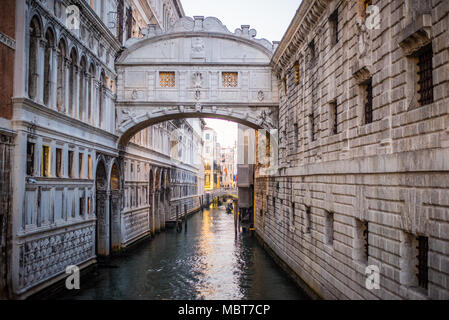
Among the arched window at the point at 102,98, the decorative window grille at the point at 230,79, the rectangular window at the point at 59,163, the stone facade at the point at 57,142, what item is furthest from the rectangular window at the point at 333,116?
the arched window at the point at 102,98

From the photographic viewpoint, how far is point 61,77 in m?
13.3

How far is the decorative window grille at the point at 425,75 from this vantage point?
666cm

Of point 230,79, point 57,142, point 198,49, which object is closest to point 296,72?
point 230,79

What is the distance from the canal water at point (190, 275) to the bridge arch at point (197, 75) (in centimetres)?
572

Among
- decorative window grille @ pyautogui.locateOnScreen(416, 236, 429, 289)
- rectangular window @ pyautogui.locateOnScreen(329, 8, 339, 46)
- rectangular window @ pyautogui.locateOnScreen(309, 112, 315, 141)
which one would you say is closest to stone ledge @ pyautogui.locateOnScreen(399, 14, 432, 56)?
decorative window grille @ pyautogui.locateOnScreen(416, 236, 429, 289)

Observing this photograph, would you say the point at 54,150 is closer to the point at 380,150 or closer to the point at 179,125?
the point at 380,150

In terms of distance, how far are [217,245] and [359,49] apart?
56.6 feet

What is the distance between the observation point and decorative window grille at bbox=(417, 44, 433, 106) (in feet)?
21.9

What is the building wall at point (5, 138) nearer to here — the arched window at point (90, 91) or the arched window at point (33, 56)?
the arched window at point (33, 56)

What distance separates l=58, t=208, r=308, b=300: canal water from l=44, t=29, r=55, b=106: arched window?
5569mm

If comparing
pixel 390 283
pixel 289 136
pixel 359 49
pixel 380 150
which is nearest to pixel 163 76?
pixel 289 136

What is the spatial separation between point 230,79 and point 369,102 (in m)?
10.6

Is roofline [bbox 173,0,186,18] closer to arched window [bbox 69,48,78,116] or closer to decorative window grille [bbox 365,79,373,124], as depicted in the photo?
arched window [bbox 69,48,78,116]

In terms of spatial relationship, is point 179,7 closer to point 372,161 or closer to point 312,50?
point 312,50
